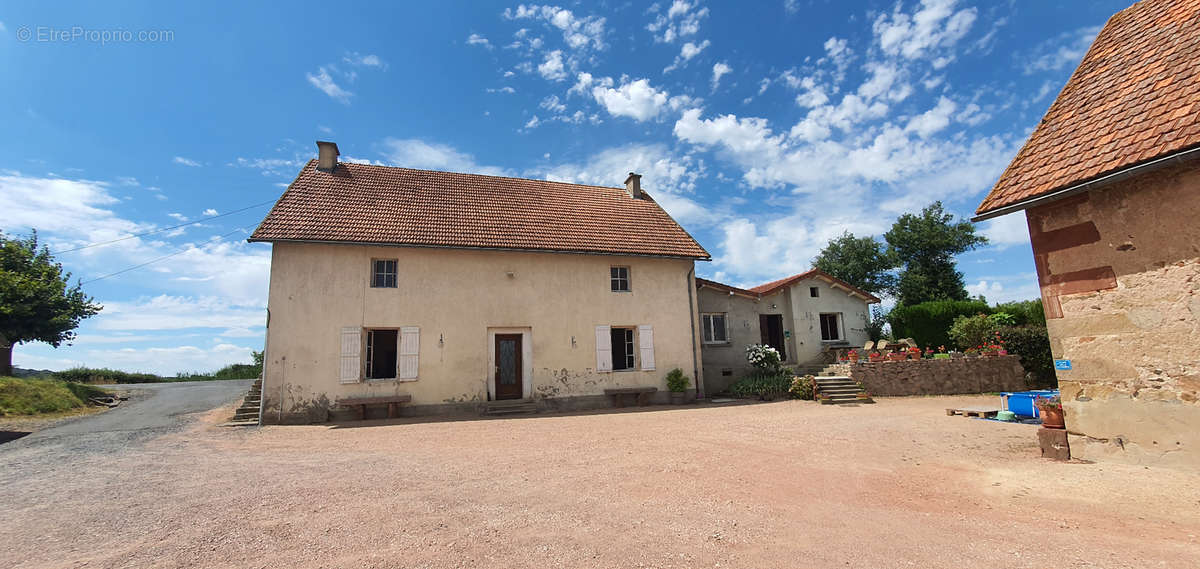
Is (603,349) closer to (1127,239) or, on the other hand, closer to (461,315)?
(461,315)

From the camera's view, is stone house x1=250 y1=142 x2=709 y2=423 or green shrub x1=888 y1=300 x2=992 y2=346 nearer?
stone house x1=250 y1=142 x2=709 y2=423

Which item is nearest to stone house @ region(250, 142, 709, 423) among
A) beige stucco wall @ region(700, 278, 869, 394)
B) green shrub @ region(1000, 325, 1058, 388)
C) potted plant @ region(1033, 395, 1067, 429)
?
beige stucco wall @ region(700, 278, 869, 394)

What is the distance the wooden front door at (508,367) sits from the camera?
12797 millimetres

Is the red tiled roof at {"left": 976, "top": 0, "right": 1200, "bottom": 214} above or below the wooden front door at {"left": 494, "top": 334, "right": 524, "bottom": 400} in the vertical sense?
above

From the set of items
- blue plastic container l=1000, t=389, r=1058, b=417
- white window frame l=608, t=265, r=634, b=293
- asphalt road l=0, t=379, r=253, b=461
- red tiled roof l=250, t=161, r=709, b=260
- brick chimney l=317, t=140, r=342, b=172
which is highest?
brick chimney l=317, t=140, r=342, b=172

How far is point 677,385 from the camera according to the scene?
13727mm

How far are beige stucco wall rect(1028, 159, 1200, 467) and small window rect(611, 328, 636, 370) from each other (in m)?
9.33

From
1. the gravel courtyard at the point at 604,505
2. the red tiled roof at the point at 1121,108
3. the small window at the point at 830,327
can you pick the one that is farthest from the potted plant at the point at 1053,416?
the small window at the point at 830,327

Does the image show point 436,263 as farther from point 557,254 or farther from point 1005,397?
point 1005,397

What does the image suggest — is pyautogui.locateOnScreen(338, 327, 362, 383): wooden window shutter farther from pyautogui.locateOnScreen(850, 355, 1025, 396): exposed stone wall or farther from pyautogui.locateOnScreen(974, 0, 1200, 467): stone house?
pyautogui.locateOnScreen(850, 355, 1025, 396): exposed stone wall

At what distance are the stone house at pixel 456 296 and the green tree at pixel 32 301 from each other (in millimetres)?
11819

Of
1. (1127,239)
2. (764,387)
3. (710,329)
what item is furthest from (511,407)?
(1127,239)

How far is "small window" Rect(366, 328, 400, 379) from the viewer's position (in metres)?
12.4

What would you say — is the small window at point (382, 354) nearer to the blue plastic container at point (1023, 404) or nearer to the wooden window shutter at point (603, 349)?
the wooden window shutter at point (603, 349)
